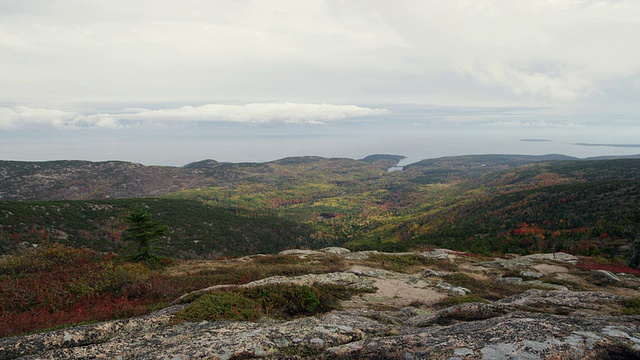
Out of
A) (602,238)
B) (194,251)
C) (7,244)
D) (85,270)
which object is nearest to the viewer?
(85,270)

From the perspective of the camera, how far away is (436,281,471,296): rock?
2230 centimetres

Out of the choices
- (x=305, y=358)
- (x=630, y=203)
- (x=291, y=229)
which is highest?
(x=305, y=358)

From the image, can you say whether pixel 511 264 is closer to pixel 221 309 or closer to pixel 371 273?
pixel 371 273

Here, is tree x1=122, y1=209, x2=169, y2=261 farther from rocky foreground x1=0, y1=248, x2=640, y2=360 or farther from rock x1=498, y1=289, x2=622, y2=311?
rock x1=498, y1=289, x2=622, y2=311

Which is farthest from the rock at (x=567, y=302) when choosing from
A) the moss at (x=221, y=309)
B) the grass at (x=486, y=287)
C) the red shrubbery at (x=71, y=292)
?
the red shrubbery at (x=71, y=292)

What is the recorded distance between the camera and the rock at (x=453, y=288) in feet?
73.2

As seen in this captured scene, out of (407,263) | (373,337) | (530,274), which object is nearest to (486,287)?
(530,274)

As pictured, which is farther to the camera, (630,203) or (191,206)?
(191,206)

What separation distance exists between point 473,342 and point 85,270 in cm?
2853

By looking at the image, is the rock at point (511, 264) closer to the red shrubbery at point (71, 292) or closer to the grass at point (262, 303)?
the grass at point (262, 303)

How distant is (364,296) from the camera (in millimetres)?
20281

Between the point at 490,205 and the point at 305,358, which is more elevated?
the point at 305,358

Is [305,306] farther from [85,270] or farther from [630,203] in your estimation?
[630,203]

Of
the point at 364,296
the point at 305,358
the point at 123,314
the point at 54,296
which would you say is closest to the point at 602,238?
the point at 364,296
